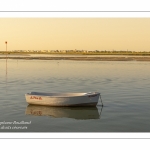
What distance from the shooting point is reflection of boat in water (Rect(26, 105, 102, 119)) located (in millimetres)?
20683

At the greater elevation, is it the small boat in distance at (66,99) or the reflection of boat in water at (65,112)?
the small boat in distance at (66,99)

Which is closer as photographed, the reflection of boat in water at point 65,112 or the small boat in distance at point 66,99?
the reflection of boat in water at point 65,112

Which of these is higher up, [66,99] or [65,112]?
[66,99]

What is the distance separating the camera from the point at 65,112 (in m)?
21.8

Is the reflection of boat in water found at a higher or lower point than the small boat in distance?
lower

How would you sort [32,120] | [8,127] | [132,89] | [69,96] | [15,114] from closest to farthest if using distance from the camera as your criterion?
[8,127], [32,120], [15,114], [69,96], [132,89]

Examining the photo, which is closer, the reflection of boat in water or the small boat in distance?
the reflection of boat in water

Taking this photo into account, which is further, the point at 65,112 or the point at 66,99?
the point at 66,99

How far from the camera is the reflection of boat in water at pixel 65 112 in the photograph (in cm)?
2068
